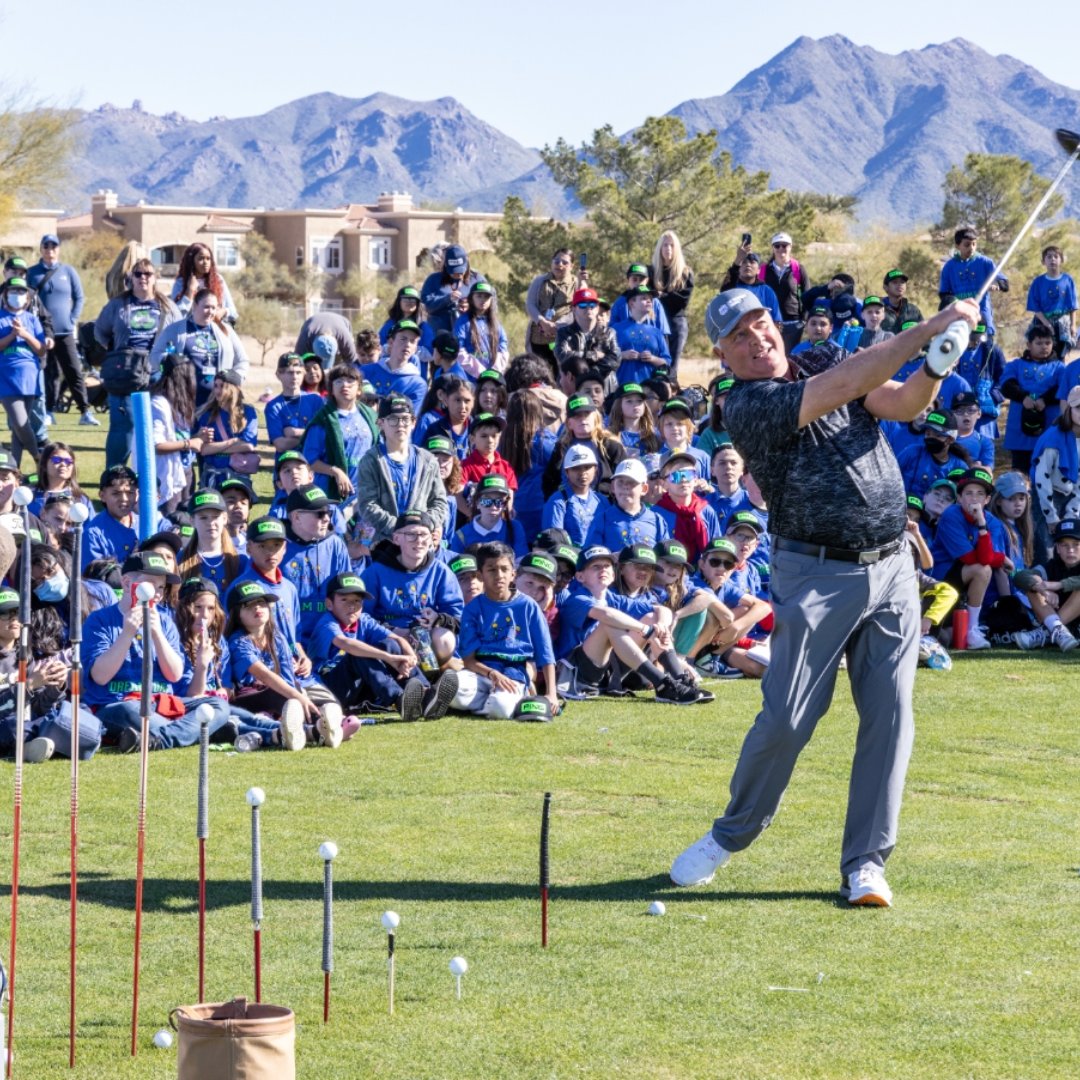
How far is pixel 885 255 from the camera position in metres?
51.2

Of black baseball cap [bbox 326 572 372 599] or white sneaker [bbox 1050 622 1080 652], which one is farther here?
white sneaker [bbox 1050 622 1080 652]

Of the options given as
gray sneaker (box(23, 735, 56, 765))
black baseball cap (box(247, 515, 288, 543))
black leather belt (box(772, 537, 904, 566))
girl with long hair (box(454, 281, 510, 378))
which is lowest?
gray sneaker (box(23, 735, 56, 765))

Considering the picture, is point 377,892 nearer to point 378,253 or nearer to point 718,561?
point 718,561

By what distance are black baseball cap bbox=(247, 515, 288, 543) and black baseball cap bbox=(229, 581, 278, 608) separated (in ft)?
1.31

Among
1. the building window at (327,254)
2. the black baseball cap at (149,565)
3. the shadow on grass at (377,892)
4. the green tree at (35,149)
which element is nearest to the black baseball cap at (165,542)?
the black baseball cap at (149,565)

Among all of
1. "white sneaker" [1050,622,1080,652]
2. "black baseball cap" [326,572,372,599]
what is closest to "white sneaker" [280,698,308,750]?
"black baseball cap" [326,572,372,599]

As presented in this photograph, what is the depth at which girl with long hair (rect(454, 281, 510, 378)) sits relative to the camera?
17359mm

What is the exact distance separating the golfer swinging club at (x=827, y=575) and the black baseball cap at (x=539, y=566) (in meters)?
4.89

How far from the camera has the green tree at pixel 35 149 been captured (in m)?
49.2

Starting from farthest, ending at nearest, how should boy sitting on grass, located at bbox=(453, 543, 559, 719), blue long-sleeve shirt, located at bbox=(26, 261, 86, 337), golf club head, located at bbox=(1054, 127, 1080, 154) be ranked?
1. blue long-sleeve shirt, located at bbox=(26, 261, 86, 337)
2. boy sitting on grass, located at bbox=(453, 543, 559, 719)
3. golf club head, located at bbox=(1054, 127, 1080, 154)

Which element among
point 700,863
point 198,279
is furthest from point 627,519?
point 700,863

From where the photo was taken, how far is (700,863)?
696 cm

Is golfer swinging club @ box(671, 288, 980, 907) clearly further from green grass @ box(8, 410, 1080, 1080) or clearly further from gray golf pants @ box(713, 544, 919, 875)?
green grass @ box(8, 410, 1080, 1080)

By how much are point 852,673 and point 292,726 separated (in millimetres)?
4004
